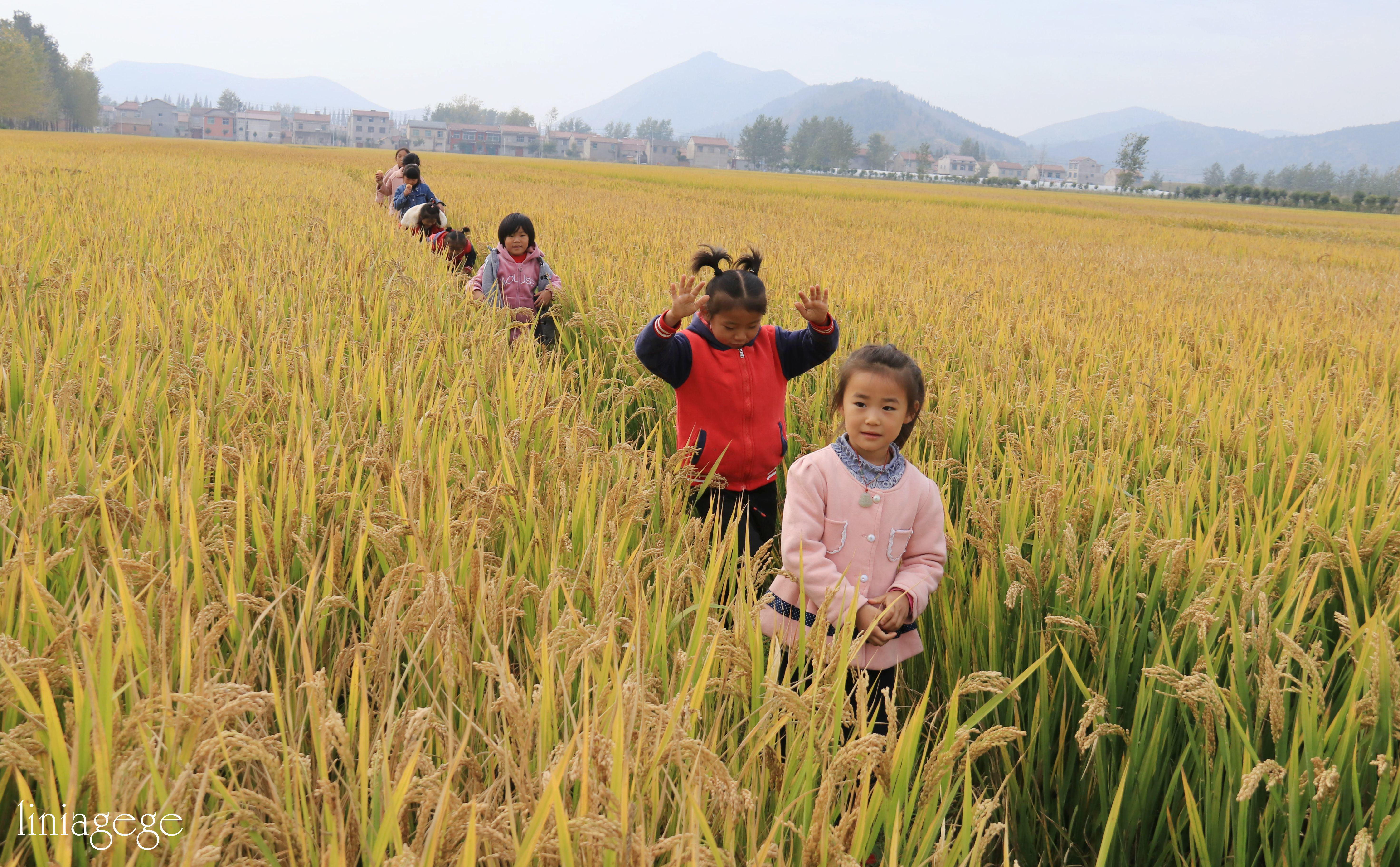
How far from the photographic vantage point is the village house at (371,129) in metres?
135

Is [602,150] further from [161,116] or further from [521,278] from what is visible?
[521,278]

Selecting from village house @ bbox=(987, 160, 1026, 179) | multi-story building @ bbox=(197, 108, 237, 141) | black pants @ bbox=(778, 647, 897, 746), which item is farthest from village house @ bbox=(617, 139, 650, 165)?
black pants @ bbox=(778, 647, 897, 746)

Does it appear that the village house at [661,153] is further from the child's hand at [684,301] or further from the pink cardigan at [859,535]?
the pink cardigan at [859,535]

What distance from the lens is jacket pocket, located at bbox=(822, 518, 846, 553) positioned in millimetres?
A: 2076

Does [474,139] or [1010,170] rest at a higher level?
[1010,170]

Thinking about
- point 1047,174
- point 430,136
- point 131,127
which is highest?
point 1047,174

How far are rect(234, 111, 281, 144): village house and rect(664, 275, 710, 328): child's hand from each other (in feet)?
501

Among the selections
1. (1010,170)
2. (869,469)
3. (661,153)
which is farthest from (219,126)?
(869,469)

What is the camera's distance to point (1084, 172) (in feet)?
623

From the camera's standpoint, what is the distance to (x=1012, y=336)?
4.52m

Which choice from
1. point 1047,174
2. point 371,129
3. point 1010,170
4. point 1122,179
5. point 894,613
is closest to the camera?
point 894,613

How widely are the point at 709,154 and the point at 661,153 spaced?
554 inches

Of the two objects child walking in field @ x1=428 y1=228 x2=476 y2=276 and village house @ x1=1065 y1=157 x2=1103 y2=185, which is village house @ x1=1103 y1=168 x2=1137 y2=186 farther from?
child walking in field @ x1=428 y1=228 x2=476 y2=276

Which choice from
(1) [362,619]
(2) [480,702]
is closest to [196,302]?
(1) [362,619]
